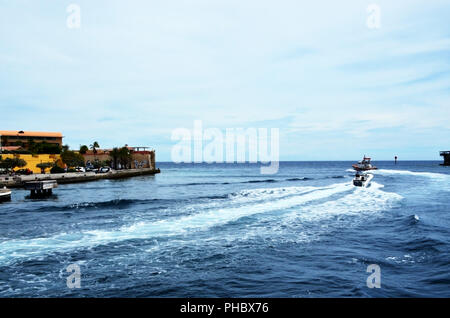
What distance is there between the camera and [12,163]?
266ft

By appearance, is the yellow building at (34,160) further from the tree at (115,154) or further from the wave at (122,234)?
the wave at (122,234)

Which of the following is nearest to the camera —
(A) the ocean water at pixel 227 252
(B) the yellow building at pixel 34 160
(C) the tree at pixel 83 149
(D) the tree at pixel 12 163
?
(A) the ocean water at pixel 227 252

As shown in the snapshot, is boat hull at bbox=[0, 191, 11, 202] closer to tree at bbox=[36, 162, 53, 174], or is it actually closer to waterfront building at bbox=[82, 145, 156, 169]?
tree at bbox=[36, 162, 53, 174]

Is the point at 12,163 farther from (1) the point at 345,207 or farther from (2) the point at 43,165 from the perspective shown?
(1) the point at 345,207

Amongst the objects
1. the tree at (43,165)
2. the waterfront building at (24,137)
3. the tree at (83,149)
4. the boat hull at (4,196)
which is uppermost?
the waterfront building at (24,137)

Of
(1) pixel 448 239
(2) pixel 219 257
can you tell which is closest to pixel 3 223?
(2) pixel 219 257

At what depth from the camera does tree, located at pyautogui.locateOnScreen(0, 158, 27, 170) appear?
3142 inches

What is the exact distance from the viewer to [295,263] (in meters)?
17.5

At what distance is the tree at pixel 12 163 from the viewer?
262 feet

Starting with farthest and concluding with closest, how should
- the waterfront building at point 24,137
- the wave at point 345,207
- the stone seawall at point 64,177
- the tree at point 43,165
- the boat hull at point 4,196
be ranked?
the waterfront building at point 24,137 → the tree at point 43,165 → the stone seawall at point 64,177 → the boat hull at point 4,196 → the wave at point 345,207

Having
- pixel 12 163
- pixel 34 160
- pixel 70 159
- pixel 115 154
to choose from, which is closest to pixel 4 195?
pixel 12 163

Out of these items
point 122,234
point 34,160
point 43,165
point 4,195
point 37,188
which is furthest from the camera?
point 34,160

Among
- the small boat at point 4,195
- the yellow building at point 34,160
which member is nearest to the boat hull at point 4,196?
the small boat at point 4,195
